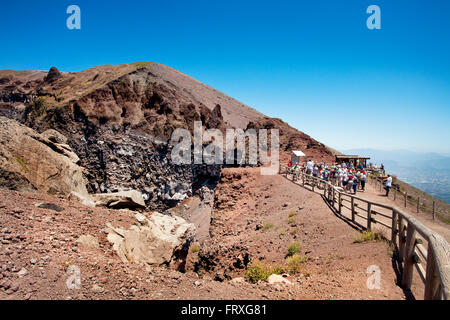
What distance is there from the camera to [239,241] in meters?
13.8

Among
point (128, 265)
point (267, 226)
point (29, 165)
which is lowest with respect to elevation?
point (267, 226)

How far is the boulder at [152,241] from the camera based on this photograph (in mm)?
8162

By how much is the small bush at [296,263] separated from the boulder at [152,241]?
16.4 ft

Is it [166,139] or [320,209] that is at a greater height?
[166,139]

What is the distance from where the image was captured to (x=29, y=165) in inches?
403

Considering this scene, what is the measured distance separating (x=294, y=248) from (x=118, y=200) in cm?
864

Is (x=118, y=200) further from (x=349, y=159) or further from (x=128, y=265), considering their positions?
(x=349, y=159)

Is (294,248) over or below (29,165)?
below

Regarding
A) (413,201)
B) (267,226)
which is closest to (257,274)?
(267,226)

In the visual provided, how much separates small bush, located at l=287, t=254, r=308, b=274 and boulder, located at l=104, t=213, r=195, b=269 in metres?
4.99

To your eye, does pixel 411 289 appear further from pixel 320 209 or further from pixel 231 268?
pixel 231 268

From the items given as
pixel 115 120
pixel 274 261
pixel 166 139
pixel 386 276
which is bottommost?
pixel 274 261
